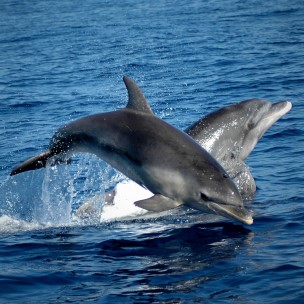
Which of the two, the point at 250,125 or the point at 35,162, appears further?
the point at 250,125

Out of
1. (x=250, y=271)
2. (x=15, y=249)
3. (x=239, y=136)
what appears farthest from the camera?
(x=239, y=136)

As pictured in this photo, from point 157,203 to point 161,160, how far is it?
0.59 metres

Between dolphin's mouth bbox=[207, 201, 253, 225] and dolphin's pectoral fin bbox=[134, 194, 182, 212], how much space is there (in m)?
0.52

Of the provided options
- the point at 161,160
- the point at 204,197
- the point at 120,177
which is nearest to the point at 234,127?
the point at 120,177

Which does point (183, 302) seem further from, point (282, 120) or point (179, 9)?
point (179, 9)

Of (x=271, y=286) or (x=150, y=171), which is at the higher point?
(x=150, y=171)

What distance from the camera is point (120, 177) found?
15.0m

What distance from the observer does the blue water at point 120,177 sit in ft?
29.6

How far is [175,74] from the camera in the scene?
1084 inches

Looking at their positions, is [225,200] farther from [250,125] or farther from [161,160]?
[250,125]

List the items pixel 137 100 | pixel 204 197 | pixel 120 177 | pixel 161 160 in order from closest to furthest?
pixel 204 197 → pixel 161 160 → pixel 137 100 → pixel 120 177

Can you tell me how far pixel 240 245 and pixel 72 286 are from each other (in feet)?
8.03

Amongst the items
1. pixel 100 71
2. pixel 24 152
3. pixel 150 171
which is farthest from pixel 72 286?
pixel 100 71

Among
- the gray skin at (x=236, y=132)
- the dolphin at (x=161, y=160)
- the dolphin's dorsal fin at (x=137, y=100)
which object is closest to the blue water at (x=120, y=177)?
the gray skin at (x=236, y=132)
